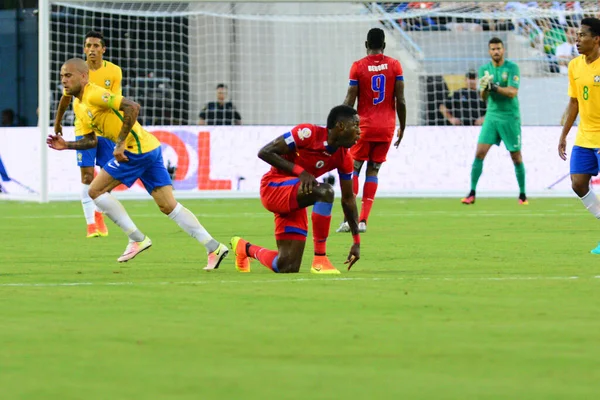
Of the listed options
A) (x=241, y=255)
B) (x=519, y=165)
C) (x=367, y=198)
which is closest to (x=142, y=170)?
(x=241, y=255)

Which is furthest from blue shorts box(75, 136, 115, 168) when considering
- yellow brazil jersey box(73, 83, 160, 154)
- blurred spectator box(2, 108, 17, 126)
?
blurred spectator box(2, 108, 17, 126)

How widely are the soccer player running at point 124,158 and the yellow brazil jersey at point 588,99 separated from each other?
3487mm

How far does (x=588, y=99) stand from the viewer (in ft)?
35.3

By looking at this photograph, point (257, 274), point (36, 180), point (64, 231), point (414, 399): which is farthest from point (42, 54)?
point (414, 399)

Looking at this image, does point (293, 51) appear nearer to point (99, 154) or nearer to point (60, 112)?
point (99, 154)

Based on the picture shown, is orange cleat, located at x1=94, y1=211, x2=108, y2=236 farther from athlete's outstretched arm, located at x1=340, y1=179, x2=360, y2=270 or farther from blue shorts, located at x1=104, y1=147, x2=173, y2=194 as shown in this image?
athlete's outstretched arm, located at x1=340, y1=179, x2=360, y2=270

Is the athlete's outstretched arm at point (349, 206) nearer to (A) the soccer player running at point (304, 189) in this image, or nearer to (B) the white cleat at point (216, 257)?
(A) the soccer player running at point (304, 189)

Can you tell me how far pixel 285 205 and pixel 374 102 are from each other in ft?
17.1

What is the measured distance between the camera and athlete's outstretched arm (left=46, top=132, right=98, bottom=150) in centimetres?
982

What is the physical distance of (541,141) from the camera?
69.6 feet

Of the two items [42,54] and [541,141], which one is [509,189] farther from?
[42,54]

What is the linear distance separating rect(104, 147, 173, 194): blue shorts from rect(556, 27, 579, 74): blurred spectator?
613 inches

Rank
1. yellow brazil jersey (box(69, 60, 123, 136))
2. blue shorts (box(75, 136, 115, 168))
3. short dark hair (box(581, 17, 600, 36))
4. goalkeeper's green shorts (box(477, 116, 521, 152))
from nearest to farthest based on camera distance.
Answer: short dark hair (box(581, 17, 600, 36)), blue shorts (box(75, 136, 115, 168)), yellow brazil jersey (box(69, 60, 123, 136)), goalkeeper's green shorts (box(477, 116, 521, 152))

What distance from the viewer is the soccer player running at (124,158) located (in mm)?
9444
